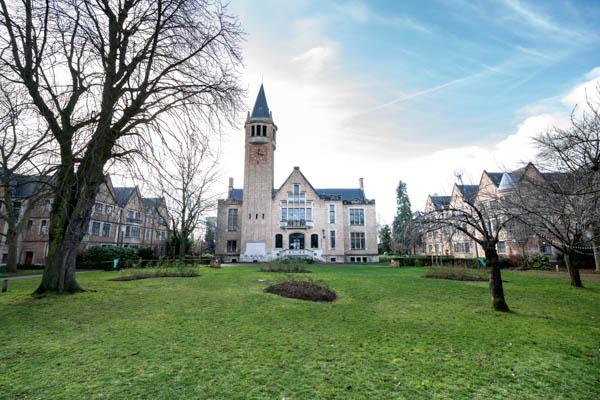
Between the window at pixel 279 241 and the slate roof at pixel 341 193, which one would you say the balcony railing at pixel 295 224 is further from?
the slate roof at pixel 341 193

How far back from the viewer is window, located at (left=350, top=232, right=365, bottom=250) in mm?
46469

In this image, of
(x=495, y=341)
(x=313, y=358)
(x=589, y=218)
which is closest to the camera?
(x=313, y=358)

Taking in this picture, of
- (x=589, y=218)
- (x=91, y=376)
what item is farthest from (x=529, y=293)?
(x=91, y=376)

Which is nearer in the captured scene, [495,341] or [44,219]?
[495,341]

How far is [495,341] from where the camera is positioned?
6016 millimetres

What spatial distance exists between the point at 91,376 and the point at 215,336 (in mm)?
2338

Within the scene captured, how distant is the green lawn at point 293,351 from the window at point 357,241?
36850mm

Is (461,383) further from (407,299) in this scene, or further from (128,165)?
(128,165)

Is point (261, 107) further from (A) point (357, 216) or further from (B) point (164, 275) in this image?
(B) point (164, 275)

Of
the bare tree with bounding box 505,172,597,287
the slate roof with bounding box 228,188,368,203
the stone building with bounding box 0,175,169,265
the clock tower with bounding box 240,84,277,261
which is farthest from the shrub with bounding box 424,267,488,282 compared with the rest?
the slate roof with bounding box 228,188,368,203

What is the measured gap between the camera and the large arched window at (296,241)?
44.2 metres

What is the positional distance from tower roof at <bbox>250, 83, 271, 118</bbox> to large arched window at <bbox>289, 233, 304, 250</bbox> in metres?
19.4

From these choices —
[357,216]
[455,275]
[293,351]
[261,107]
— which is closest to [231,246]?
[357,216]

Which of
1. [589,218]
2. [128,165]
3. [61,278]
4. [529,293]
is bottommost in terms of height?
[529,293]
